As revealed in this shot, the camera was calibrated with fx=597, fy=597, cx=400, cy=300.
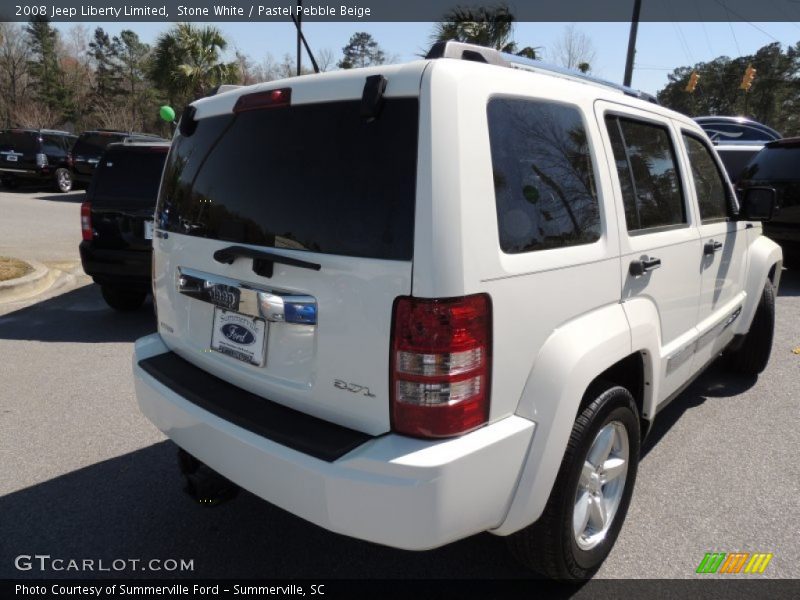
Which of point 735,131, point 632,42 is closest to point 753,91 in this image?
point 632,42

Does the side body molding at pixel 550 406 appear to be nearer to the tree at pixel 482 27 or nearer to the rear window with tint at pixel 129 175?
the rear window with tint at pixel 129 175

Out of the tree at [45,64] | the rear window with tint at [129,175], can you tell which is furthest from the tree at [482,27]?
the tree at [45,64]

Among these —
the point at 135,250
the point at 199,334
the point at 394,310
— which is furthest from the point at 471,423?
the point at 135,250

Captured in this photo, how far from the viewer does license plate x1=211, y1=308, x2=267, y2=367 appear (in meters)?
2.17

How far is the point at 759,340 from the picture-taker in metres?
4.66

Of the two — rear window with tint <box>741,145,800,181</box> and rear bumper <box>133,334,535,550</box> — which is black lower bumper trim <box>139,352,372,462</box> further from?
rear window with tint <box>741,145,800,181</box>

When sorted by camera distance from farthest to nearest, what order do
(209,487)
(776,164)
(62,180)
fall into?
(62,180) < (776,164) < (209,487)

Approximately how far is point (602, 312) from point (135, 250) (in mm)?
4794

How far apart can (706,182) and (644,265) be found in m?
1.37

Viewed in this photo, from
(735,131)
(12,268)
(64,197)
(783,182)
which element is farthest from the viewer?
(64,197)

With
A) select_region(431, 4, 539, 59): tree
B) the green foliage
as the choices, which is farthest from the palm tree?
the green foliage

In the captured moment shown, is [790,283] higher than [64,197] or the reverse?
the reverse

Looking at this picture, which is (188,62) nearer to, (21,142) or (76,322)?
(21,142)

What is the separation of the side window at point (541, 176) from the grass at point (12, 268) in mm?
6904
